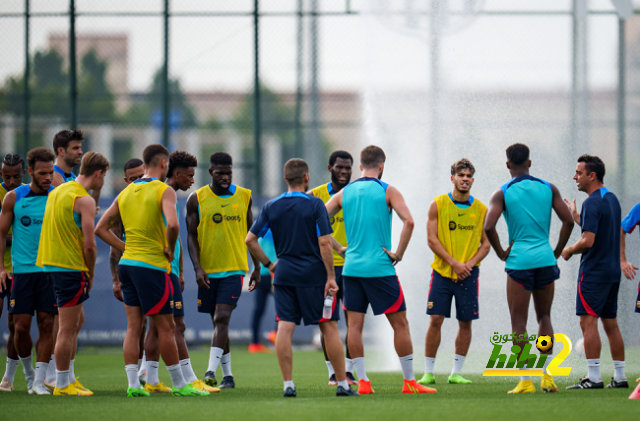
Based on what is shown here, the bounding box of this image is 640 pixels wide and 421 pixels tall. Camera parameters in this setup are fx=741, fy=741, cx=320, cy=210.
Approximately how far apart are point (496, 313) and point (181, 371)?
13.2ft

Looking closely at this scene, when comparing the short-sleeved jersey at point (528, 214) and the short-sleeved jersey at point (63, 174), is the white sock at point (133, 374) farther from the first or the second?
the short-sleeved jersey at point (528, 214)

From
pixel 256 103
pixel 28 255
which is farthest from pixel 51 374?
pixel 256 103

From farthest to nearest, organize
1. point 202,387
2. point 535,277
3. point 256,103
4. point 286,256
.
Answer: point 256,103
point 202,387
point 535,277
point 286,256

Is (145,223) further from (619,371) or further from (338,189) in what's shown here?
(619,371)

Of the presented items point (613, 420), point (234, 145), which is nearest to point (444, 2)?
point (613, 420)

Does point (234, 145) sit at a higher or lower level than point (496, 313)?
higher

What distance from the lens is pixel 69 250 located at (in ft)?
20.6

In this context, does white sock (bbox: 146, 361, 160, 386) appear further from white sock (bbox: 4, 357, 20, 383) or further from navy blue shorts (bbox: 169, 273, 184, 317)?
white sock (bbox: 4, 357, 20, 383)

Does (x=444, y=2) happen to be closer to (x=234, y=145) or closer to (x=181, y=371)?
(x=181, y=371)

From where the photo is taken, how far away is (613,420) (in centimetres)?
454

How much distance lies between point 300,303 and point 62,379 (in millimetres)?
2154

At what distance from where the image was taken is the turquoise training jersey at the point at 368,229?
6086 mm

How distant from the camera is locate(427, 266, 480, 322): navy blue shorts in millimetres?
6992

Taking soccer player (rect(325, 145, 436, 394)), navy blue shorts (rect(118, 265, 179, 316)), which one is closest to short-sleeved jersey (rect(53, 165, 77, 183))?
navy blue shorts (rect(118, 265, 179, 316))
